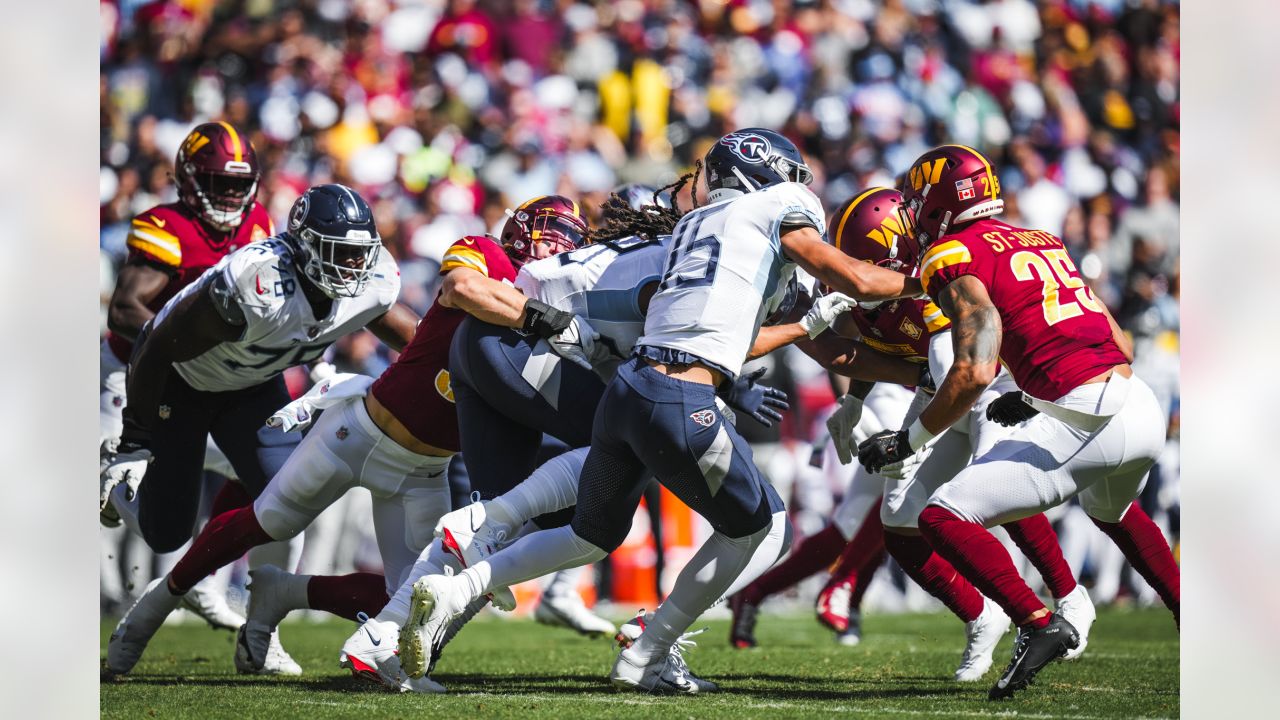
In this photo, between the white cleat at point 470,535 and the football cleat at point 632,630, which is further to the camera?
the football cleat at point 632,630

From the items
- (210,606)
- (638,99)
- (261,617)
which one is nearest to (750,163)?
(261,617)

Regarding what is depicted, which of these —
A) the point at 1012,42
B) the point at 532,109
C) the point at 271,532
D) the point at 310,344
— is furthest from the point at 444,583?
the point at 1012,42

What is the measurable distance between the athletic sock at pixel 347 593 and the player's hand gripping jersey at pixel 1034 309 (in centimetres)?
218

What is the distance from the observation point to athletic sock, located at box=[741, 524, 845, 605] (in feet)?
20.8

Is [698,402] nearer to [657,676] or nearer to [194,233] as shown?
[657,676]

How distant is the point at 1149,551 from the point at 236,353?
3.29 meters

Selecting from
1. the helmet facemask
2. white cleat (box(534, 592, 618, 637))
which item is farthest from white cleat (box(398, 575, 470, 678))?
white cleat (box(534, 592, 618, 637))

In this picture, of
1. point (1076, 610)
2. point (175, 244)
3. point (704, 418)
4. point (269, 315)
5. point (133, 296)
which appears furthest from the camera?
point (175, 244)

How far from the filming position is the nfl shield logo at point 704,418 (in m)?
3.94

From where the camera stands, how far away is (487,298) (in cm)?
444

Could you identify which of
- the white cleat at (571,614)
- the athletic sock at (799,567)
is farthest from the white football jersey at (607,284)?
the athletic sock at (799,567)

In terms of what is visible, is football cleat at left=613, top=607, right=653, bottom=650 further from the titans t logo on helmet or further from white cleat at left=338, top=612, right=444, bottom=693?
the titans t logo on helmet

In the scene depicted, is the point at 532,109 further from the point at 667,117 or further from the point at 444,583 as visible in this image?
the point at 444,583

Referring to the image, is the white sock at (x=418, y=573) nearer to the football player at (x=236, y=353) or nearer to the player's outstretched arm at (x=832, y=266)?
the football player at (x=236, y=353)
